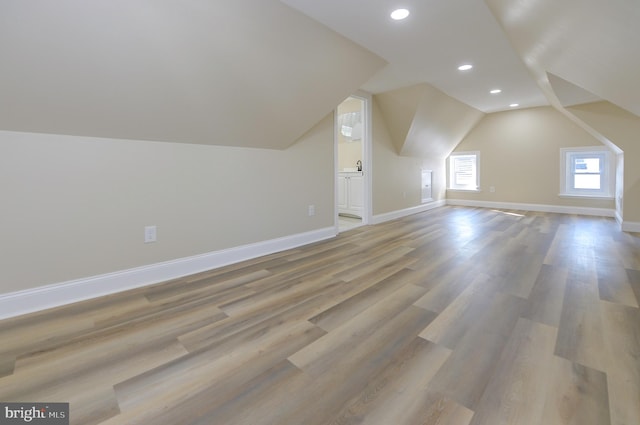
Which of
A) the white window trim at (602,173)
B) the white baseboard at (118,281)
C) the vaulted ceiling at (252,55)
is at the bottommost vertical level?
the white baseboard at (118,281)

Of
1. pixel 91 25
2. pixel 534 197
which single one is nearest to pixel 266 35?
pixel 91 25

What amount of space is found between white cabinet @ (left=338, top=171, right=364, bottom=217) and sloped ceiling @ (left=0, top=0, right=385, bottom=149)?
2.51m

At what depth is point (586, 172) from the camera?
5574 mm

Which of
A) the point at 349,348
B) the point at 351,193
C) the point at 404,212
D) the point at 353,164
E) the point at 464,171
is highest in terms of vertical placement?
the point at 353,164

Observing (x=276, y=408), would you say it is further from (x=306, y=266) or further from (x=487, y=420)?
(x=306, y=266)

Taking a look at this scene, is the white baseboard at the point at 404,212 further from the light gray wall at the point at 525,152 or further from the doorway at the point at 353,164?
the light gray wall at the point at 525,152

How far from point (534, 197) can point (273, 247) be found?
233 inches

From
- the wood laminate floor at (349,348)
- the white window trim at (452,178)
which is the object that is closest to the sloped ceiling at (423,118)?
the white window trim at (452,178)

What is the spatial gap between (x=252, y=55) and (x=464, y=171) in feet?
21.1

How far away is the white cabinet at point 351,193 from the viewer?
5.24m

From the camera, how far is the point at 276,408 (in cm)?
111

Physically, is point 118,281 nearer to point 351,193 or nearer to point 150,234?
point 150,234

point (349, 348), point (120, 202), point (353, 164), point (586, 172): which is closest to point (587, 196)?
point (586, 172)

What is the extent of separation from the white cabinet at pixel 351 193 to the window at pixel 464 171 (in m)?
3.39
